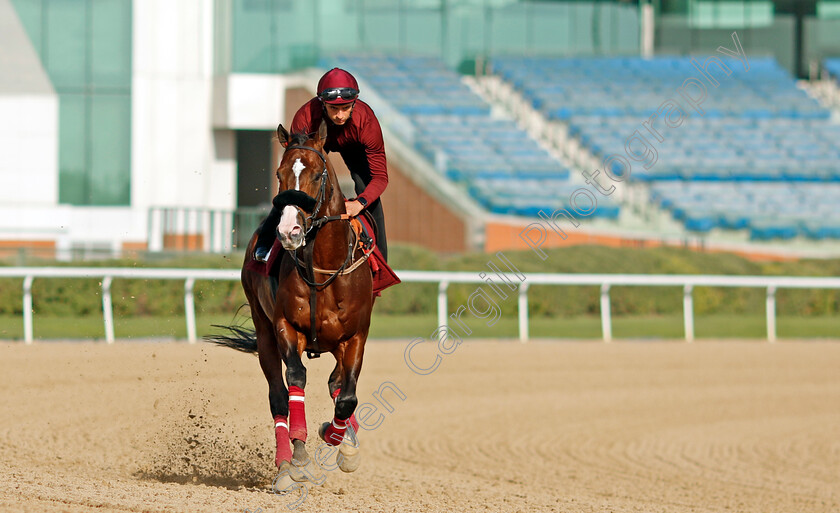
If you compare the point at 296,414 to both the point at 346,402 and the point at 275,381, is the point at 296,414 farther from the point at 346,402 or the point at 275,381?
the point at 275,381

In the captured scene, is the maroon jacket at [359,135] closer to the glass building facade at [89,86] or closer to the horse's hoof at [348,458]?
the horse's hoof at [348,458]

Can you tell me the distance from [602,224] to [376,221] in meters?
15.7

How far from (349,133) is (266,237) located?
2.25 ft

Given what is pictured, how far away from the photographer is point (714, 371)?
435 inches

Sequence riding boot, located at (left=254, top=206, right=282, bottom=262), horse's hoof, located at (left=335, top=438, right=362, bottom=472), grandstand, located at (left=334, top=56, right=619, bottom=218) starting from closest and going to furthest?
horse's hoof, located at (left=335, top=438, right=362, bottom=472) < riding boot, located at (left=254, top=206, right=282, bottom=262) < grandstand, located at (left=334, top=56, right=619, bottom=218)

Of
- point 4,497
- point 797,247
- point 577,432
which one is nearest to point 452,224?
point 797,247

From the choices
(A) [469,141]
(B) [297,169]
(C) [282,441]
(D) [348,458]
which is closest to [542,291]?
(A) [469,141]

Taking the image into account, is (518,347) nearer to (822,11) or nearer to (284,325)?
(284,325)

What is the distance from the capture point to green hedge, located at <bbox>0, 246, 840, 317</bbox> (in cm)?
1303

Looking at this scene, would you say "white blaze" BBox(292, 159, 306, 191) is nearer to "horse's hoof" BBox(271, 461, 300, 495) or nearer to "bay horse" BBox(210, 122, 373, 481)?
"bay horse" BBox(210, 122, 373, 481)

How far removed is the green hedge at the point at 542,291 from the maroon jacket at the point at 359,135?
7551mm

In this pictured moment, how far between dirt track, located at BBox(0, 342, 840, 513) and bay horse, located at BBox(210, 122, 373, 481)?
14.2 inches

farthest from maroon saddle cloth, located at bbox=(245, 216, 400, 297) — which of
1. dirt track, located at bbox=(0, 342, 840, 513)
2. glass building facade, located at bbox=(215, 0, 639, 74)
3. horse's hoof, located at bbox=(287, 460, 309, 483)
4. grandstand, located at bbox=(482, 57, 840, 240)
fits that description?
glass building facade, located at bbox=(215, 0, 639, 74)

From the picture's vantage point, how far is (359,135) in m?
5.28
